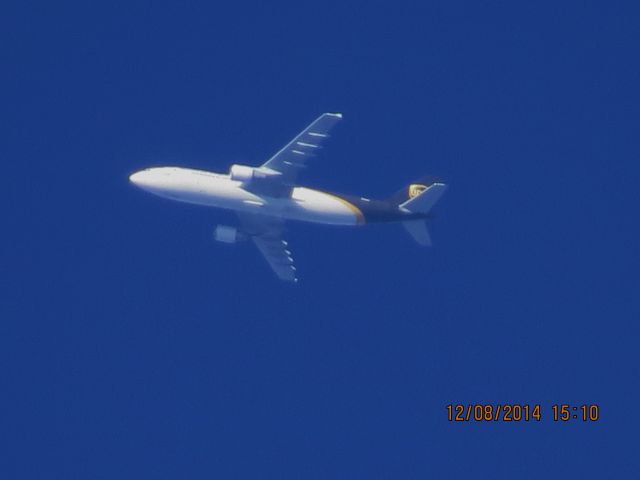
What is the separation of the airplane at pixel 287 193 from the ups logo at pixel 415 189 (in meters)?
1.60

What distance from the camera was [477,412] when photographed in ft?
315

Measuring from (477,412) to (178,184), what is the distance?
25.4 m

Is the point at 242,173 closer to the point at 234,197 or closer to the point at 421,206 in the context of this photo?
the point at 234,197

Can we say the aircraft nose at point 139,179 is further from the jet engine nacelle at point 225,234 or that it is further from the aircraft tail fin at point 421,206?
the aircraft tail fin at point 421,206

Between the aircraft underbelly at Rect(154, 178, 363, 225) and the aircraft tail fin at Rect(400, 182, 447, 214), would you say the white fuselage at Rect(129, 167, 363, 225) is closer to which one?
the aircraft underbelly at Rect(154, 178, 363, 225)

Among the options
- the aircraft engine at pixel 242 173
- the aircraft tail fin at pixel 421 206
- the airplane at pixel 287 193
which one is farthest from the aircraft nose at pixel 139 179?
the aircraft tail fin at pixel 421 206

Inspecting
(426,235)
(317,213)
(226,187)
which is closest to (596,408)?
(426,235)

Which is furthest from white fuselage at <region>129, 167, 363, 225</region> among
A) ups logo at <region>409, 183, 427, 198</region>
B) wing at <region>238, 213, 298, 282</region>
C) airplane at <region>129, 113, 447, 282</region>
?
ups logo at <region>409, 183, 427, 198</region>

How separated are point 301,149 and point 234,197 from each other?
18.3 ft

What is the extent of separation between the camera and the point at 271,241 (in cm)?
10425

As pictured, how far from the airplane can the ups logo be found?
1.60 meters

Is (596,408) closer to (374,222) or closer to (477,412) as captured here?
(477,412)

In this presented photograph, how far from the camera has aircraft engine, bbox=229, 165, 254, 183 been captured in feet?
315

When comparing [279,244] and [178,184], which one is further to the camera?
[279,244]
